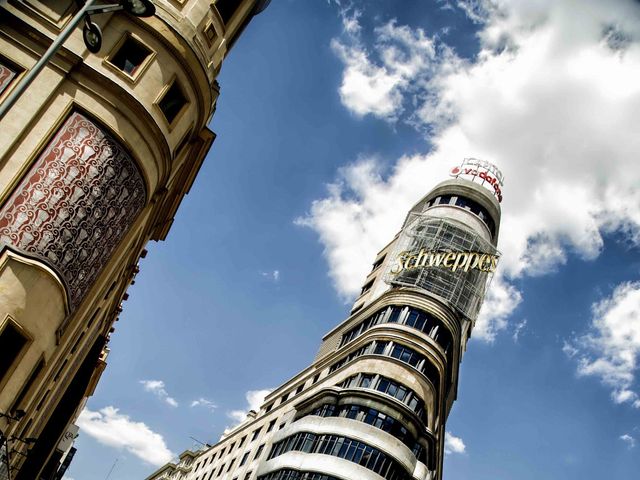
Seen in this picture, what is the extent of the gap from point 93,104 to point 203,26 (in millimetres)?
5226

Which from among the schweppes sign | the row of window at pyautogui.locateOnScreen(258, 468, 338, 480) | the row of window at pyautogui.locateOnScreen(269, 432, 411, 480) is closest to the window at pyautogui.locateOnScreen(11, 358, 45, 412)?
the row of window at pyautogui.locateOnScreen(258, 468, 338, 480)

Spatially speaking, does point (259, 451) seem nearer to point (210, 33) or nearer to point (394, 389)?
point (394, 389)

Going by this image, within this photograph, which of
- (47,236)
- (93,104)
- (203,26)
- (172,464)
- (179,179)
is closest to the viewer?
(47,236)

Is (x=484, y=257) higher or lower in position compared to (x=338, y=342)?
higher

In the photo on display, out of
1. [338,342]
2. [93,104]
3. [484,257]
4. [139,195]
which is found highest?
[484,257]

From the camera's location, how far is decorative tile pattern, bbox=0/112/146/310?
13.9 meters

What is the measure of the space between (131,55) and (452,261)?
136ft

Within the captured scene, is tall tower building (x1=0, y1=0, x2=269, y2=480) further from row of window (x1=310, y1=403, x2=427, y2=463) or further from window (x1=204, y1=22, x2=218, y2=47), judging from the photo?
row of window (x1=310, y1=403, x2=427, y2=463)

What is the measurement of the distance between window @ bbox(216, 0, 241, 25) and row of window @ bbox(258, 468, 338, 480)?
28724mm

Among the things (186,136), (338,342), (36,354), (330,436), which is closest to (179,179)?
(186,136)

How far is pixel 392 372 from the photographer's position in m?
41.7

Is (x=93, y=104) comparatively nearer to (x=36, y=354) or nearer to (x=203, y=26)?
(x=203, y=26)

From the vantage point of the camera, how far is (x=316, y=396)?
43938 mm

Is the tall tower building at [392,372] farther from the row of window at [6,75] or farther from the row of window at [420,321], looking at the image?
the row of window at [6,75]
